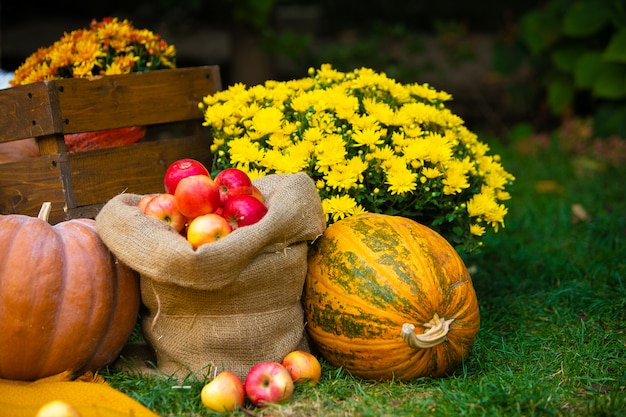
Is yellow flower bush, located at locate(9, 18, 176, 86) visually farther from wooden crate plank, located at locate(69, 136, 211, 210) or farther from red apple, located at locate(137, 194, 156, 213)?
red apple, located at locate(137, 194, 156, 213)

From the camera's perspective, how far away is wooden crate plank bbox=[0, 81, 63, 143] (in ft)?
10.6

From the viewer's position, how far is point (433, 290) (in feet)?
9.08

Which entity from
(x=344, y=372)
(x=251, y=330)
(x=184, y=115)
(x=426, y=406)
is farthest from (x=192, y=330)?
(x=184, y=115)

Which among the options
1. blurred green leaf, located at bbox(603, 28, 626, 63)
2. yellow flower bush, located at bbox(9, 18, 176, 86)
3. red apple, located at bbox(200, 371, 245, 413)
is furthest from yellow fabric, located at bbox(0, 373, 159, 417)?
blurred green leaf, located at bbox(603, 28, 626, 63)

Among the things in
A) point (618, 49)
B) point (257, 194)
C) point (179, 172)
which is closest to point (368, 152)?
point (257, 194)

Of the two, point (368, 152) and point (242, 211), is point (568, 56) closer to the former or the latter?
point (368, 152)

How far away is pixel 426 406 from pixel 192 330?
0.88m

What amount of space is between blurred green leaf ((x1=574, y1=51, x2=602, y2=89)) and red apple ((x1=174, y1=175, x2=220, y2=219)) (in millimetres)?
4504

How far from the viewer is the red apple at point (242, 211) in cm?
268

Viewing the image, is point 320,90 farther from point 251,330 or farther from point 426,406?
point 426,406

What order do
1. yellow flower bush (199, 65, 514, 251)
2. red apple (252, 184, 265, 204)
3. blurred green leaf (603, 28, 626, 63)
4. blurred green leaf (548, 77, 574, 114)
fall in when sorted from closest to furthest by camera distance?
red apple (252, 184, 265, 204) < yellow flower bush (199, 65, 514, 251) < blurred green leaf (603, 28, 626, 63) < blurred green leaf (548, 77, 574, 114)

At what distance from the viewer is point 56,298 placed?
8.72 ft

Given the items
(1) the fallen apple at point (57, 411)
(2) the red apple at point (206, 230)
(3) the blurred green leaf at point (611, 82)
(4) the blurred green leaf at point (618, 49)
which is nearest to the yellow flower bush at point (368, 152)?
(2) the red apple at point (206, 230)

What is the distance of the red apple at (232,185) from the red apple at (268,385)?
0.63 meters
